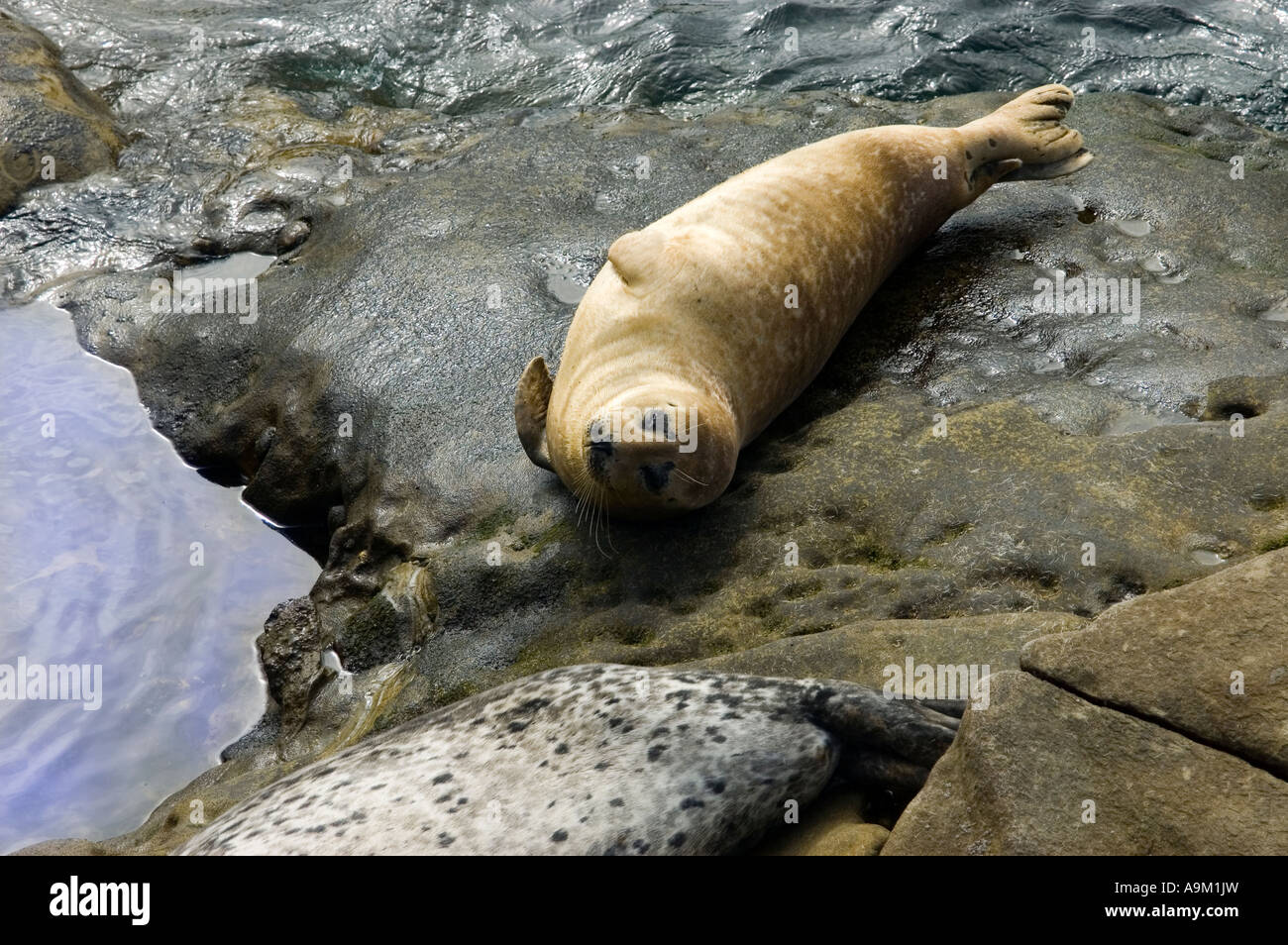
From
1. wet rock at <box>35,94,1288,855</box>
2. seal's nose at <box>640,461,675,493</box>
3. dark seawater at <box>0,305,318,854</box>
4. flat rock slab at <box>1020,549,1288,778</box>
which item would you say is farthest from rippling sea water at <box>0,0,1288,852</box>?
flat rock slab at <box>1020,549,1288,778</box>

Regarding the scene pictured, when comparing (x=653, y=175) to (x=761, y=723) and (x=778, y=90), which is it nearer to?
(x=778, y=90)

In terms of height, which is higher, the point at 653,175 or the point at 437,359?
the point at 653,175

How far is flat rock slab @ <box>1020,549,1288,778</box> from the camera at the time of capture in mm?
2854

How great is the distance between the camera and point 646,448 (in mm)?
4250

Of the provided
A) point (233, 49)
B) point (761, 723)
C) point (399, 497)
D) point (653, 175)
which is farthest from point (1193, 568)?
point (233, 49)

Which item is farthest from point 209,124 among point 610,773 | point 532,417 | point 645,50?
point 610,773

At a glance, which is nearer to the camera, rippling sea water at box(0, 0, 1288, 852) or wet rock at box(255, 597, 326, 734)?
wet rock at box(255, 597, 326, 734)

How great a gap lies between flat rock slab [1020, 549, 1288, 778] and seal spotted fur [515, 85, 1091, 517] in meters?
1.57

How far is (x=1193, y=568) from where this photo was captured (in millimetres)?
3945

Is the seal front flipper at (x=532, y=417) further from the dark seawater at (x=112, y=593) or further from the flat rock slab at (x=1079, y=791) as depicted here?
the flat rock slab at (x=1079, y=791)

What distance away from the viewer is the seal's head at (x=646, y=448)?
14.0ft

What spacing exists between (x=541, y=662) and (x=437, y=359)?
1861 mm

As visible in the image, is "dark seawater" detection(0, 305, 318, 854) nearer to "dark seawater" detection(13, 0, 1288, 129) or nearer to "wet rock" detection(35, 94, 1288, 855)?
"wet rock" detection(35, 94, 1288, 855)

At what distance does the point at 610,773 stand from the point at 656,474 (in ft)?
4.01
